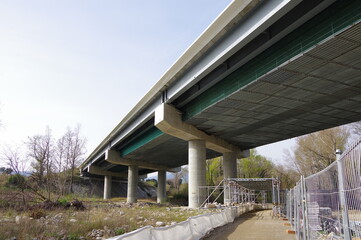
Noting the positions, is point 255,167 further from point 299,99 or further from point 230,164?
point 299,99

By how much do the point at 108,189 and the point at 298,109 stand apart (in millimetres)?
59061

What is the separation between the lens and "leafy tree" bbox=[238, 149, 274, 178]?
60.4 metres

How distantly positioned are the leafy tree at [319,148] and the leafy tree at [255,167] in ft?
29.6

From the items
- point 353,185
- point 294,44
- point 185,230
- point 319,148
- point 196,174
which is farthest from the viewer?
point 319,148

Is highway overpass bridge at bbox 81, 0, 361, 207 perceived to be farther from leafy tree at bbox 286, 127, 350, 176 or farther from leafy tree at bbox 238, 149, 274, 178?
leafy tree at bbox 238, 149, 274, 178

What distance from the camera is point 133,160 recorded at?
5047cm

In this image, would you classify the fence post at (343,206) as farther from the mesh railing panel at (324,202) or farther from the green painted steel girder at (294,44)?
the green painted steel girder at (294,44)

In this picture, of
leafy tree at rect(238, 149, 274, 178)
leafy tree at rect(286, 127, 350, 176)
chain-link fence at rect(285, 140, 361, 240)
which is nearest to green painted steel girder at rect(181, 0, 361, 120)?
chain-link fence at rect(285, 140, 361, 240)

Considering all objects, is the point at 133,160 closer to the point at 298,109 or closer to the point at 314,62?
the point at 298,109

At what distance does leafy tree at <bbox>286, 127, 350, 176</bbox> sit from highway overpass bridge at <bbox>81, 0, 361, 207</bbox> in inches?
646

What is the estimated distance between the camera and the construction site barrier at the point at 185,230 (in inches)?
249

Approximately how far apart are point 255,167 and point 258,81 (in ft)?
152

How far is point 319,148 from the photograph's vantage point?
1855 inches

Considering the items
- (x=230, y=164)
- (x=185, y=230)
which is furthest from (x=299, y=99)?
(x=230, y=164)
